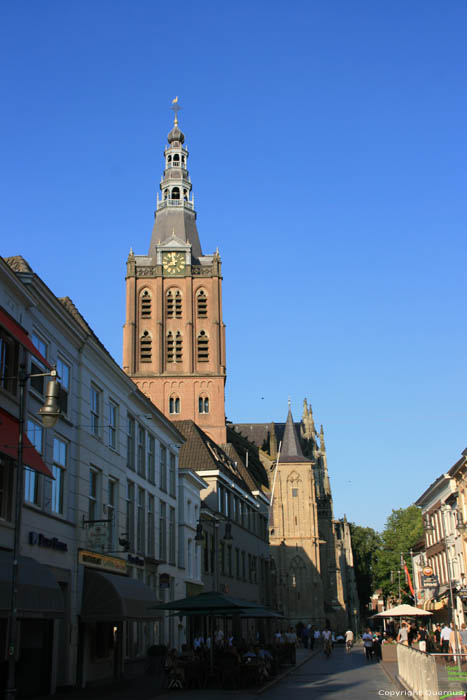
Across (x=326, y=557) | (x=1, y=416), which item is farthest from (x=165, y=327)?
(x=1, y=416)

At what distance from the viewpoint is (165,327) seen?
83.6 m

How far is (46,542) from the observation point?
21.0m

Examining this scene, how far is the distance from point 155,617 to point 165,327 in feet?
189

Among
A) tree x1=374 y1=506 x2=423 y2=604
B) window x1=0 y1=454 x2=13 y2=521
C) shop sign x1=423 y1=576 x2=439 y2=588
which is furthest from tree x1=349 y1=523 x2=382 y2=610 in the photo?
window x1=0 y1=454 x2=13 y2=521

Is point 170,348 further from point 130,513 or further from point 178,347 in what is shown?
point 130,513

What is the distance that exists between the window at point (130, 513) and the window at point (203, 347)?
168ft

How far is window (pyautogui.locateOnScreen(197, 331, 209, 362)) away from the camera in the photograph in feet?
269

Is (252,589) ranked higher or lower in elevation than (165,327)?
lower

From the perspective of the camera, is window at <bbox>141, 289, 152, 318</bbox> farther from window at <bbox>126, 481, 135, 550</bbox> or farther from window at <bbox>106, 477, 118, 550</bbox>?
window at <bbox>106, 477, 118, 550</bbox>

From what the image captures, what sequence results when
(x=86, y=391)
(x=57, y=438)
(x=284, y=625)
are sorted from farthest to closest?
(x=284, y=625) → (x=86, y=391) → (x=57, y=438)

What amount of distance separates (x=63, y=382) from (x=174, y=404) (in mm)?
56330

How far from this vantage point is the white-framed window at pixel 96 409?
26.6m

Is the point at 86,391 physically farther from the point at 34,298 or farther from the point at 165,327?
the point at 165,327

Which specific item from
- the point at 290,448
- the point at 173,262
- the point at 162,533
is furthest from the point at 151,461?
the point at 290,448
